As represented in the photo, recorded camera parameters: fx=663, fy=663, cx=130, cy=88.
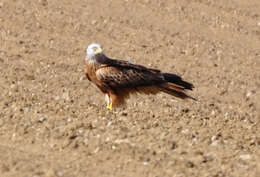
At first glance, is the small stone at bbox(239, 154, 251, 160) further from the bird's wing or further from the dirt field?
the bird's wing

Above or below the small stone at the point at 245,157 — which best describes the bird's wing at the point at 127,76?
above

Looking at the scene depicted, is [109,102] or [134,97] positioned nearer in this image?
[109,102]

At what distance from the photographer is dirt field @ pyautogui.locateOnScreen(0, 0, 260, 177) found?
314 inches

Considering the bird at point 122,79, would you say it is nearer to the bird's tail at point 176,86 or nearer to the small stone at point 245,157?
the bird's tail at point 176,86

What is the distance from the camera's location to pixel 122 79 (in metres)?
10.8

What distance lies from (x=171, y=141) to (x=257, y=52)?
8798 mm

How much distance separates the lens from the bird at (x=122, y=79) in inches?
421

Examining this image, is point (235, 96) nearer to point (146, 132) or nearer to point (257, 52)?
point (257, 52)

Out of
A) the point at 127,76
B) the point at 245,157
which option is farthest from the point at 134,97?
the point at 245,157

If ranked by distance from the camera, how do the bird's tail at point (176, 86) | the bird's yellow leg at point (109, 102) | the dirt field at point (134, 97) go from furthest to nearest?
the bird's yellow leg at point (109, 102) → the bird's tail at point (176, 86) → the dirt field at point (134, 97)

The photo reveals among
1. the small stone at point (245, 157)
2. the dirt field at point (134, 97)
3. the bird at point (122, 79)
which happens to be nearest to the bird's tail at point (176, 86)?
the bird at point (122, 79)

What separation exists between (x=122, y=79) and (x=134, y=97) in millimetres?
1645

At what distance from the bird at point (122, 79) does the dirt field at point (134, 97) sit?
327 mm

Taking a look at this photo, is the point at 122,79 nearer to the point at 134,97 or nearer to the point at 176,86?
the point at 176,86
